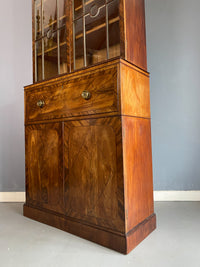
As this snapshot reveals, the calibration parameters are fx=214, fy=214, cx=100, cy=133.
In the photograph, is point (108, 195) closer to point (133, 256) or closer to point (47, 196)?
point (133, 256)

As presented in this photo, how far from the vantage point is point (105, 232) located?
3.59 feet

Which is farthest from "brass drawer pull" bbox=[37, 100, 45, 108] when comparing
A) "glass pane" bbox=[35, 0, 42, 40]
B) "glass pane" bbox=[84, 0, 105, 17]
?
"glass pane" bbox=[84, 0, 105, 17]

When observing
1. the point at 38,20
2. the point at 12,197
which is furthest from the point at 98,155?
the point at 12,197

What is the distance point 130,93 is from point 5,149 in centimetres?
141

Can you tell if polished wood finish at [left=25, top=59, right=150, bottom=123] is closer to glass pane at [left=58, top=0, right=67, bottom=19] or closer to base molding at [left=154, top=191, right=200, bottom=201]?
glass pane at [left=58, top=0, right=67, bottom=19]

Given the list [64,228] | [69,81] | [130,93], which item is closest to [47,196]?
[64,228]

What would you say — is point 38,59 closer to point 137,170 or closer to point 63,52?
point 63,52

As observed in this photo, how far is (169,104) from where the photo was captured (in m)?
1.76

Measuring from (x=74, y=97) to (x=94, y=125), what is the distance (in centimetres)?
22

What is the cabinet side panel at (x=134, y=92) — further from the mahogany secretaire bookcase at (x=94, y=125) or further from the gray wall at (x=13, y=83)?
the gray wall at (x=13, y=83)

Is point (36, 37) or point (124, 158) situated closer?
point (124, 158)

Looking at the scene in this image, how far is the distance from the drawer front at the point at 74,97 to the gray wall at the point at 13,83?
50cm

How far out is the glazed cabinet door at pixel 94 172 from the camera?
1.07 m

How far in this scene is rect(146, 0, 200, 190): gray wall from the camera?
1.70 meters
